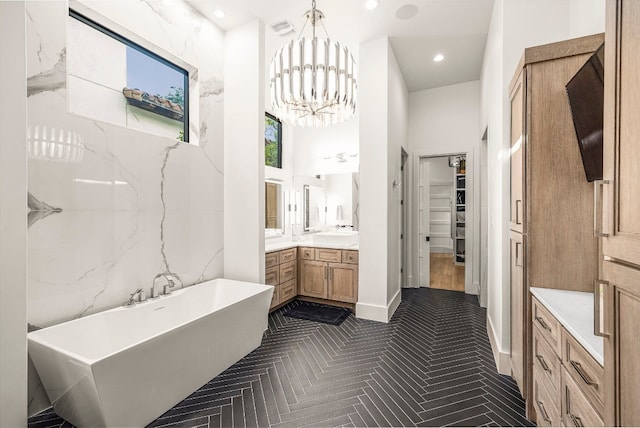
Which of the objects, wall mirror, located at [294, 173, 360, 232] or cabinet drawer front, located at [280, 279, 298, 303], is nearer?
cabinet drawer front, located at [280, 279, 298, 303]

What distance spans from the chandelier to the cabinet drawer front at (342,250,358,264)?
1.94 metres

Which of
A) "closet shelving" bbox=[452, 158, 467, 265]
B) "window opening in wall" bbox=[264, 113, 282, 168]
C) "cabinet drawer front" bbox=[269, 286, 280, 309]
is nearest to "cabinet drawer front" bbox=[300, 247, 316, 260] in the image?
"cabinet drawer front" bbox=[269, 286, 280, 309]

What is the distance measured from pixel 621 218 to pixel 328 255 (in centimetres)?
330

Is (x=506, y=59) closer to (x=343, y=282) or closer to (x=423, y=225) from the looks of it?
(x=343, y=282)

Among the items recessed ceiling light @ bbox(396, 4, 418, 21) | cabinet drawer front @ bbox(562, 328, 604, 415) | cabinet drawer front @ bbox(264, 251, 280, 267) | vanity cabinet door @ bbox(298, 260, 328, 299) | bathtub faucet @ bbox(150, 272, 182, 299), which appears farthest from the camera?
vanity cabinet door @ bbox(298, 260, 328, 299)

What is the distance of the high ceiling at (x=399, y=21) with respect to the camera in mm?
2891

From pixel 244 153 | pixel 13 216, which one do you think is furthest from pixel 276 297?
pixel 13 216

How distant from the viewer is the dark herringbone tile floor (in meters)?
1.86

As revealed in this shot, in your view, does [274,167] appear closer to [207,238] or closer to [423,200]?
[207,238]

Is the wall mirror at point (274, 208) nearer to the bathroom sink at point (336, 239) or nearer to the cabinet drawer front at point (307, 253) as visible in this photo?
the cabinet drawer front at point (307, 253)

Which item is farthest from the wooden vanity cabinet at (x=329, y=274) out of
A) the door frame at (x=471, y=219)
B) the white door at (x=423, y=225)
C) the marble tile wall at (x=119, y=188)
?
the door frame at (x=471, y=219)

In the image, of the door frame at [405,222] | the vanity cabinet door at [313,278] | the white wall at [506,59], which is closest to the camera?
the white wall at [506,59]

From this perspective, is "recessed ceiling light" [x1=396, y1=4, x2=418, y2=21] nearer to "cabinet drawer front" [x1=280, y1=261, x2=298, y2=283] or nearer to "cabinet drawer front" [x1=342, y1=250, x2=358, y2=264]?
"cabinet drawer front" [x1=342, y1=250, x2=358, y2=264]

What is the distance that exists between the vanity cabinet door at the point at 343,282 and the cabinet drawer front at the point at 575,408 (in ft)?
8.45
